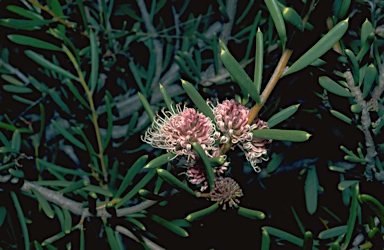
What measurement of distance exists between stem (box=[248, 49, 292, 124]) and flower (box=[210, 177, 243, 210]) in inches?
3.0

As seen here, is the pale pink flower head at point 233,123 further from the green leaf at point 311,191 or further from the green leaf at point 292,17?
the green leaf at point 311,191

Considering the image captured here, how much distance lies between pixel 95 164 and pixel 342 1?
0.42 meters

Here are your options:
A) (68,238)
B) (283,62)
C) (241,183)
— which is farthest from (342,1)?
(68,238)

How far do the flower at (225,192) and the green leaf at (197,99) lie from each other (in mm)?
74

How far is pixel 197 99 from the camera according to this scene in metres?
0.33

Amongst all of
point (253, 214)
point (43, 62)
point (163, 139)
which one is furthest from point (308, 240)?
point (43, 62)

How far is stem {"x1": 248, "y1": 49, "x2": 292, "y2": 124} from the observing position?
1.11ft

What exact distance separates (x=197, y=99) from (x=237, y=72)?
1.6 inches

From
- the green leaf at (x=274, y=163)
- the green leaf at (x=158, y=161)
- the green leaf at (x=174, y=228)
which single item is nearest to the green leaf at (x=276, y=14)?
the green leaf at (x=158, y=161)

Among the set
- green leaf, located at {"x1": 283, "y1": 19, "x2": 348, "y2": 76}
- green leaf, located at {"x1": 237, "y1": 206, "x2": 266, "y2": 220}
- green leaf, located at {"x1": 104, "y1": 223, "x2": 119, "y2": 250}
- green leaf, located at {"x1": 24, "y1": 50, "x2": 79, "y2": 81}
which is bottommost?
green leaf, located at {"x1": 237, "y1": 206, "x2": 266, "y2": 220}

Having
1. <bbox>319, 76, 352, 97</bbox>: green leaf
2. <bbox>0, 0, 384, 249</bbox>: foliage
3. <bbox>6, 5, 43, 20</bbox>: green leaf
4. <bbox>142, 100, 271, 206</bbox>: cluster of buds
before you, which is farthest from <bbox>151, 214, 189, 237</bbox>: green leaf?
<bbox>6, 5, 43, 20</bbox>: green leaf

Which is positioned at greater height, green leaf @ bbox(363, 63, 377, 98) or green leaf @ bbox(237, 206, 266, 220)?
green leaf @ bbox(363, 63, 377, 98)

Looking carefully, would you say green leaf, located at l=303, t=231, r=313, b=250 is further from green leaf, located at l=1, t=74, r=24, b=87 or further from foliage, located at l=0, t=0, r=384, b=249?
green leaf, located at l=1, t=74, r=24, b=87

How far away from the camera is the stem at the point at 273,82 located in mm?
337
